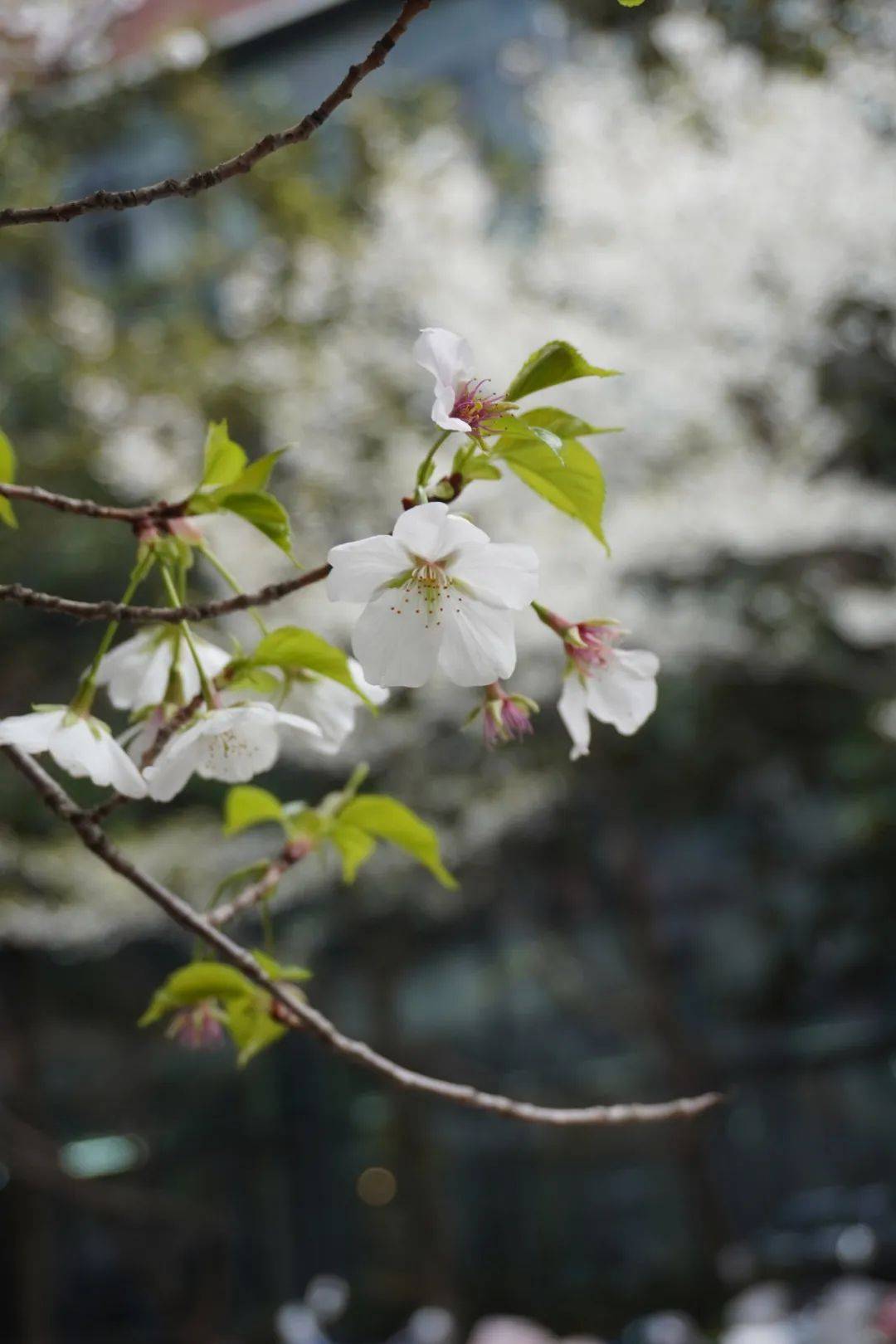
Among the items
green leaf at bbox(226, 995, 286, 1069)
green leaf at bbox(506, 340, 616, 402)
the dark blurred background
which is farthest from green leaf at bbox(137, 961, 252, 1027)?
the dark blurred background

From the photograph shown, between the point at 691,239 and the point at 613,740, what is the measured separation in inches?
65.4

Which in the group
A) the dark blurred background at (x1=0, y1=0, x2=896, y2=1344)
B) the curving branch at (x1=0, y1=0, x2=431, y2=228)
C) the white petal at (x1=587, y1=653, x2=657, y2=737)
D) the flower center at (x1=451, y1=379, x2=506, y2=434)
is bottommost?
the white petal at (x1=587, y1=653, x2=657, y2=737)

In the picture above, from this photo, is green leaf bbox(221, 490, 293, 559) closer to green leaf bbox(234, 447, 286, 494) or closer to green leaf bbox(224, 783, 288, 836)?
green leaf bbox(234, 447, 286, 494)

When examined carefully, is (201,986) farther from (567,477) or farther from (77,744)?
(567,477)

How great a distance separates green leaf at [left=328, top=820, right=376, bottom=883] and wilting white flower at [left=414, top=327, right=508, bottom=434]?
17 cm

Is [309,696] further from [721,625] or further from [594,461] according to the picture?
[721,625]

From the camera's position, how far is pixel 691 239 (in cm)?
383

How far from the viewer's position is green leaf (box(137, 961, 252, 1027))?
0.44 m

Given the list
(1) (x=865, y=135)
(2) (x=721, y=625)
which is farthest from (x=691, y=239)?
(2) (x=721, y=625)

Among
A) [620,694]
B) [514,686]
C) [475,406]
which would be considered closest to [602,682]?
[620,694]

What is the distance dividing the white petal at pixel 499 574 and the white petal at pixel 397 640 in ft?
0.05

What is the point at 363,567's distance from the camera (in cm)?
35

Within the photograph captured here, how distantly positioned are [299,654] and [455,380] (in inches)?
3.6

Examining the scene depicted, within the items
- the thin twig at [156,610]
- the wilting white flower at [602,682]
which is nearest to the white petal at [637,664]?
the wilting white flower at [602,682]
